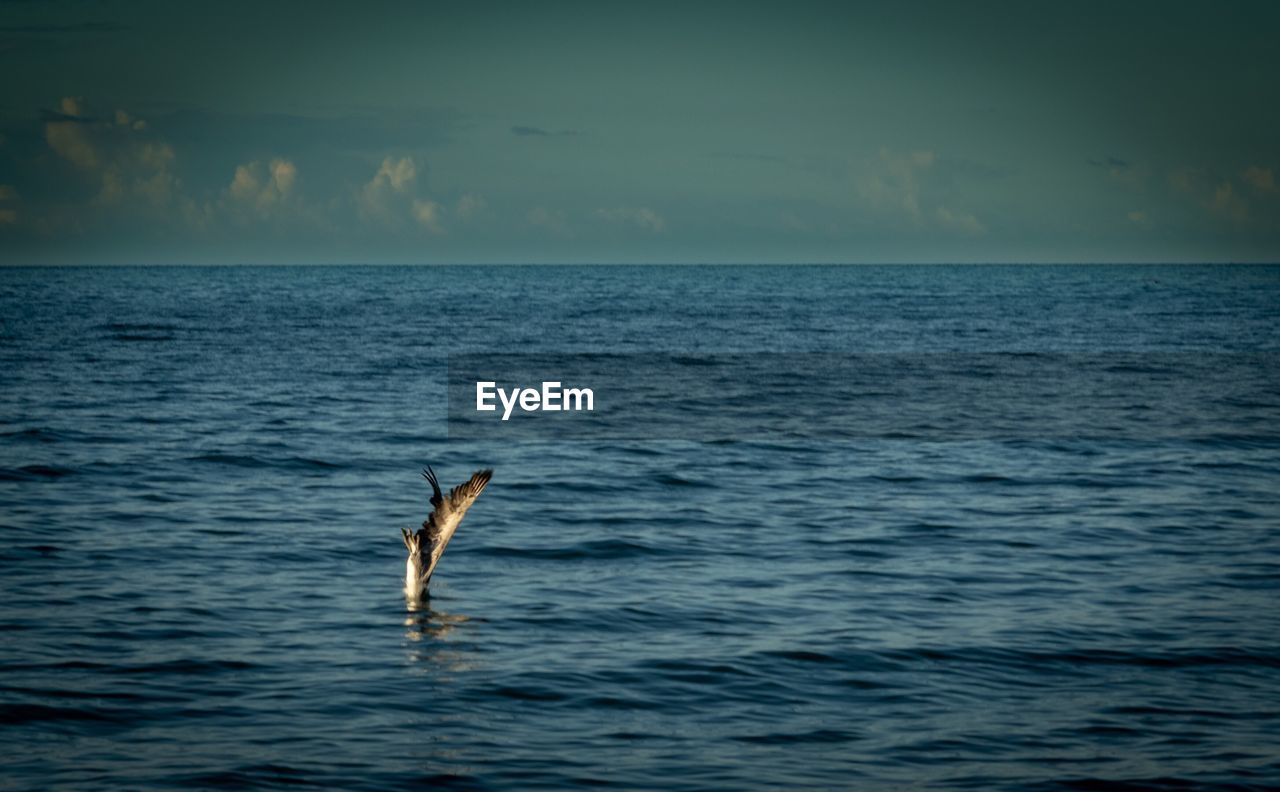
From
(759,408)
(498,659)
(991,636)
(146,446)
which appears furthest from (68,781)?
(759,408)

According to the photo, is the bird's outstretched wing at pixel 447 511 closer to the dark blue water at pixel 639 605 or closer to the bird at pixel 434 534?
the bird at pixel 434 534

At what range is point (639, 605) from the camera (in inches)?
606

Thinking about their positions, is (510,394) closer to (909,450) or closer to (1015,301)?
(909,450)

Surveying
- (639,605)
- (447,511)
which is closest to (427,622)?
(447,511)

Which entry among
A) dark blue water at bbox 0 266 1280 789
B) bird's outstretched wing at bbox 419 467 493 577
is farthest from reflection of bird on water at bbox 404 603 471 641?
bird's outstretched wing at bbox 419 467 493 577

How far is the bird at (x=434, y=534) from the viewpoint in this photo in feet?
48.0

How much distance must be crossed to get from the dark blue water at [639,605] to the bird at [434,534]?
1.34 feet

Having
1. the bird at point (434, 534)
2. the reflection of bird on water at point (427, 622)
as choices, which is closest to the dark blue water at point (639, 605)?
the reflection of bird on water at point (427, 622)

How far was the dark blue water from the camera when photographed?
35.5 ft

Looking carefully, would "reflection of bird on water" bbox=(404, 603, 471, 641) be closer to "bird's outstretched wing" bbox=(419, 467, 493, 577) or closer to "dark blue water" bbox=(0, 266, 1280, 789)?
"dark blue water" bbox=(0, 266, 1280, 789)

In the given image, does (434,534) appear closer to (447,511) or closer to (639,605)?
(447,511)

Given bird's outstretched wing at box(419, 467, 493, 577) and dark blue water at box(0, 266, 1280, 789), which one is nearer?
dark blue water at box(0, 266, 1280, 789)

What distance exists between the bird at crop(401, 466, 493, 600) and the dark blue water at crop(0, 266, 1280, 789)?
0.41 metres

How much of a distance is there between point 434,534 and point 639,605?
8.15ft
